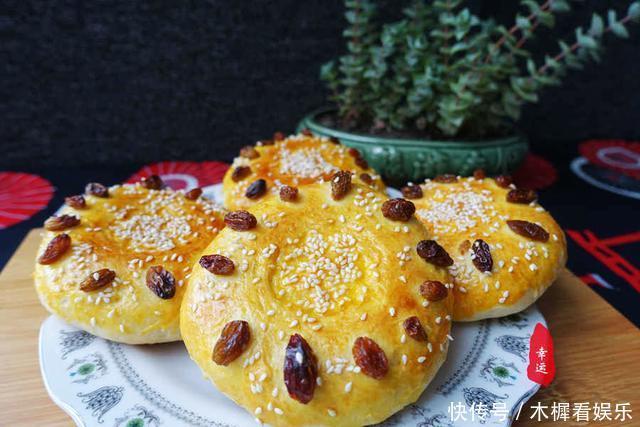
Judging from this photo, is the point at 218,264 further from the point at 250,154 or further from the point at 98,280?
the point at 250,154

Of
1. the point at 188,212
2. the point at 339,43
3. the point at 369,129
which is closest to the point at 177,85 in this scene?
the point at 339,43

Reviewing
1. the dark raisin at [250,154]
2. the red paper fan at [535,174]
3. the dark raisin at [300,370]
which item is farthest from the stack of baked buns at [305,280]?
the red paper fan at [535,174]

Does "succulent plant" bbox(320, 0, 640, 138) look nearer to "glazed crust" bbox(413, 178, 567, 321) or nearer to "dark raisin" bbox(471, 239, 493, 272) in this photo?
"glazed crust" bbox(413, 178, 567, 321)

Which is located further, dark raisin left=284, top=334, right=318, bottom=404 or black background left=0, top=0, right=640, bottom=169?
black background left=0, top=0, right=640, bottom=169

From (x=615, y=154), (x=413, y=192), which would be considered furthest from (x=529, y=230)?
(x=615, y=154)

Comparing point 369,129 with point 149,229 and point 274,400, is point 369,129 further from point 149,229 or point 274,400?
point 274,400

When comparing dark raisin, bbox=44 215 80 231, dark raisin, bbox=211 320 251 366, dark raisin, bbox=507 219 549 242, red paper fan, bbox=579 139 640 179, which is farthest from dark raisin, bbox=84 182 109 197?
red paper fan, bbox=579 139 640 179
